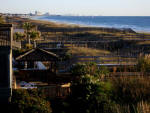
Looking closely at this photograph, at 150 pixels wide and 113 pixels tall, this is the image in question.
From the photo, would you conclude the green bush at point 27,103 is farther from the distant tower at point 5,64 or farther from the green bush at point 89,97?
the green bush at point 89,97

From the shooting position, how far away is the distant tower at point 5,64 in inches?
392

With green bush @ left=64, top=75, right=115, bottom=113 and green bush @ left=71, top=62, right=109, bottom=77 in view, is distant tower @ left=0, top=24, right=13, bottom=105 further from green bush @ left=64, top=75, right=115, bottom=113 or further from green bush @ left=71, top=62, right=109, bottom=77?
green bush @ left=71, top=62, right=109, bottom=77

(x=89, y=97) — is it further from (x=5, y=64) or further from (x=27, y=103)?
(x=5, y=64)

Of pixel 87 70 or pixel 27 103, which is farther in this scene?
pixel 87 70

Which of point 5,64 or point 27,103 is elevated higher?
point 5,64

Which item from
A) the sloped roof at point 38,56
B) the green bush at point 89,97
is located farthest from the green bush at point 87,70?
the green bush at point 89,97

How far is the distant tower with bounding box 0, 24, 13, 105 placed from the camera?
9.95m

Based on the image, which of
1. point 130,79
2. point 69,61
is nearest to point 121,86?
point 130,79

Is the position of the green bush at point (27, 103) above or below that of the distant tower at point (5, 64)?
below

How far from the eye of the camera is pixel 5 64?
10.2 m

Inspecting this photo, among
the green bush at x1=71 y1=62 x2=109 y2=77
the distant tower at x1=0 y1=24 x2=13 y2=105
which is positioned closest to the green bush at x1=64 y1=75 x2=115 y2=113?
the distant tower at x1=0 y1=24 x2=13 y2=105

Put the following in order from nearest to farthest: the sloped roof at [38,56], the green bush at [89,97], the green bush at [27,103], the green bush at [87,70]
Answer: the green bush at [27,103] → the green bush at [89,97] → the green bush at [87,70] → the sloped roof at [38,56]

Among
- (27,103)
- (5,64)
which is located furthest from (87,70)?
(27,103)

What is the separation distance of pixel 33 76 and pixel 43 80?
3.54 feet
